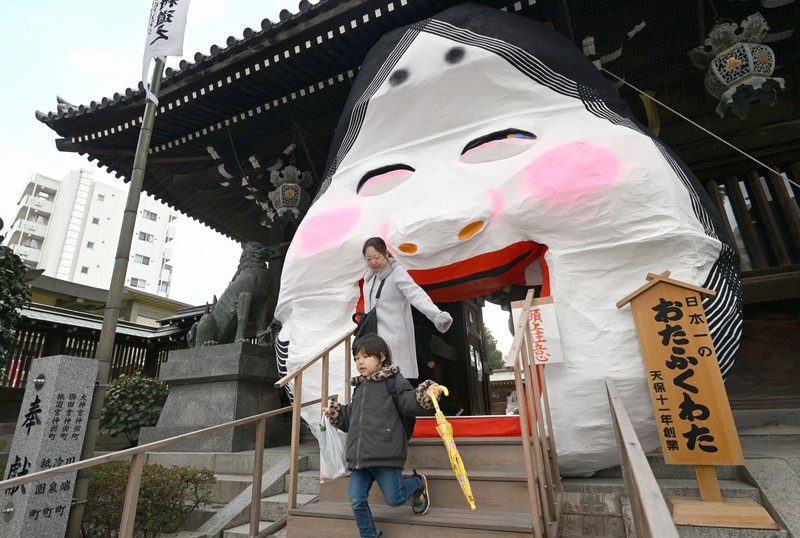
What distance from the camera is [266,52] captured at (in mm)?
5605

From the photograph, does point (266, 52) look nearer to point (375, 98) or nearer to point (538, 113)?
point (375, 98)

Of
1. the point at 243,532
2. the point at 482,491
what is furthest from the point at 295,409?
the point at 482,491

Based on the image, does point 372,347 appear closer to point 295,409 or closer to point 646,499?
point 295,409

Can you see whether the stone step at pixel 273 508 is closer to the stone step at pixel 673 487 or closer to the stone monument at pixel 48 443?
the stone monument at pixel 48 443

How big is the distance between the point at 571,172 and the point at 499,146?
817mm

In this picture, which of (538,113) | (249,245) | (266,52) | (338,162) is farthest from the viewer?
(249,245)

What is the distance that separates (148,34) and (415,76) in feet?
11.1

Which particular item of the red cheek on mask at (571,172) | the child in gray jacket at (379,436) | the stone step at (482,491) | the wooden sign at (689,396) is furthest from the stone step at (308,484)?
the red cheek on mask at (571,172)

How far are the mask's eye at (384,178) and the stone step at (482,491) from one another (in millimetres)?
2710

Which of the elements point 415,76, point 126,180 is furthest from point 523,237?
point 126,180

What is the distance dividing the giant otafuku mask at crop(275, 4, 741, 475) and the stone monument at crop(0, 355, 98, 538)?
1.71m

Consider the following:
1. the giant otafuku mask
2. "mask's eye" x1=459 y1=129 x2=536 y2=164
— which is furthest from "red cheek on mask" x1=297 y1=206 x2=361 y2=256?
"mask's eye" x1=459 y1=129 x2=536 y2=164

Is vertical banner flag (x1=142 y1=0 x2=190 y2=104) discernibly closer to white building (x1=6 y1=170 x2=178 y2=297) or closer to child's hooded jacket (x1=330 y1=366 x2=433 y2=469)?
child's hooded jacket (x1=330 y1=366 x2=433 y2=469)

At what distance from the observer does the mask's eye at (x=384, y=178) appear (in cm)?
453
